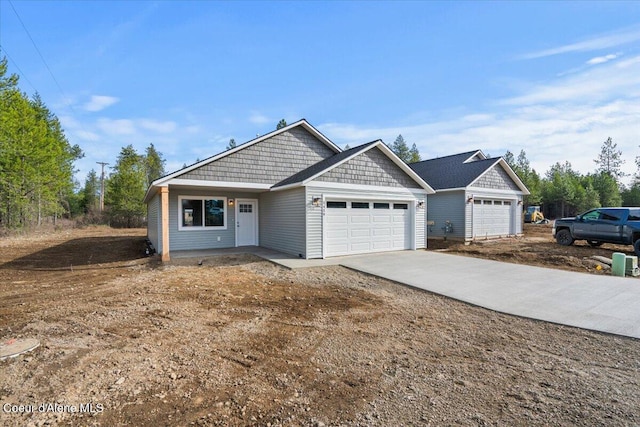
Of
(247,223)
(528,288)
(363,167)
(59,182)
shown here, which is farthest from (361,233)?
(59,182)

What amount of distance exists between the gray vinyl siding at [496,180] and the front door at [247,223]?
1154 cm

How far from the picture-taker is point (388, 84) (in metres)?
14.4

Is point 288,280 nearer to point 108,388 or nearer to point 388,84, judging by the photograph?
point 108,388

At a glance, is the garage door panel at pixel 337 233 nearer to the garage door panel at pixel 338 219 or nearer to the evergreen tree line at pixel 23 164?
the garage door panel at pixel 338 219

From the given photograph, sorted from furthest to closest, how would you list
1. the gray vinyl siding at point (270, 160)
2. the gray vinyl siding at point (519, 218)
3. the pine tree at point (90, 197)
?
1. the pine tree at point (90, 197)
2. the gray vinyl siding at point (519, 218)
3. the gray vinyl siding at point (270, 160)

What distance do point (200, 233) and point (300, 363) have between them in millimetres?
11000

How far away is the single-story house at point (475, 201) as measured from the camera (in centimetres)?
1706

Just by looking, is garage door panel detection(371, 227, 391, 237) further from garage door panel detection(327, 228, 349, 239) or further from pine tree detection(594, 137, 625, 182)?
pine tree detection(594, 137, 625, 182)

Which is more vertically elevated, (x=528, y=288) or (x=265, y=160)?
(x=265, y=160)

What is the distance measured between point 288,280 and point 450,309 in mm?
4004

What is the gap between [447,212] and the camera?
58.5 ft

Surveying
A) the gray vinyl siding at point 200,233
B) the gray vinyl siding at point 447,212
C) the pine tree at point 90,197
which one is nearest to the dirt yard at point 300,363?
the gray vinyl siding at point 200,233

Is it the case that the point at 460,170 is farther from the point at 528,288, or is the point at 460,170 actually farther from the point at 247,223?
the point at 528,288

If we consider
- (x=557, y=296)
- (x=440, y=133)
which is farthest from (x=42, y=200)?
(x=557, y=296)
